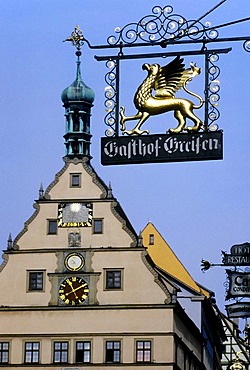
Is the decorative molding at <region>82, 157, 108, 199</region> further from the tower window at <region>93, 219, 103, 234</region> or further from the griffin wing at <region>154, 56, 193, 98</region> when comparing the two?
the griffin wing at <region>154, 56, 193, 98</region>

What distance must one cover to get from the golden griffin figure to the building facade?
35700mm

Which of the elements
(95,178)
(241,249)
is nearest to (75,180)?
(95,178)

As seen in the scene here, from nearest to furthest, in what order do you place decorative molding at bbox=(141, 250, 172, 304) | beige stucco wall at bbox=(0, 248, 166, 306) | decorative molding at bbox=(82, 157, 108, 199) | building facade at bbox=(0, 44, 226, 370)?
building facade at bbox=(0, 44, 226, 370) < decorative molding at bbox=(141, 250, 172, 304) < beige stucco wall at bbox=(0, 248, 166, 306) < decorative molding at bbox=(82, 157, 108, 199)

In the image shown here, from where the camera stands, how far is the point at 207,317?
213ft

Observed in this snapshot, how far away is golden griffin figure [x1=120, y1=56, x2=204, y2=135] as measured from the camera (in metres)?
12.9

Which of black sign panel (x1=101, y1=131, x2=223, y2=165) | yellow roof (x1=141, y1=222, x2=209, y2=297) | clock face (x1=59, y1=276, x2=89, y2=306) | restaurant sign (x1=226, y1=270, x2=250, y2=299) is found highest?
yellow roof (x1=141, y1=222, x2=209, y2=297)

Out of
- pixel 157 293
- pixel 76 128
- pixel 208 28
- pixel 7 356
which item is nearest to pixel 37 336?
pixel 7 356

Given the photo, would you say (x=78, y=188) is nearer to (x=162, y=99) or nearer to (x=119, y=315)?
(x=119, y=315)

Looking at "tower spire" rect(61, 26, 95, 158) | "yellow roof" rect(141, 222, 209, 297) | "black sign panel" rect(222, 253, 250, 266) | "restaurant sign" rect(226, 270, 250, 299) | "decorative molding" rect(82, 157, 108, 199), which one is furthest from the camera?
"yellow roof" rect(141, 222, 209, 297)

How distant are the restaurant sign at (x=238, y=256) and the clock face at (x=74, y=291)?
2947 cm

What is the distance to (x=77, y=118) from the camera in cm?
5531

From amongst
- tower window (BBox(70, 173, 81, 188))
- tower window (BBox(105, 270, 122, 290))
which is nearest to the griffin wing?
tower window (BBox(105, 270, 122, 290))

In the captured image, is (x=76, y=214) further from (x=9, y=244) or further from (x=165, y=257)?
(x=165, y=257)

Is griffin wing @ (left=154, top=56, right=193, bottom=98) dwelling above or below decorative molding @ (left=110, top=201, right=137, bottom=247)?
below
